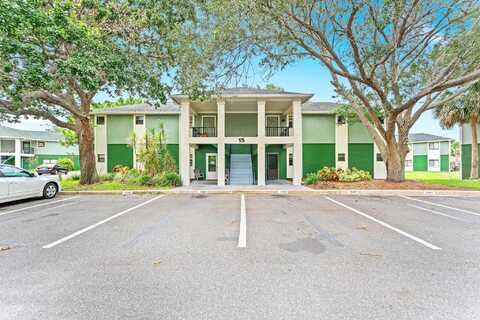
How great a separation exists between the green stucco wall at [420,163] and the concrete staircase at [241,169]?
30173 mm

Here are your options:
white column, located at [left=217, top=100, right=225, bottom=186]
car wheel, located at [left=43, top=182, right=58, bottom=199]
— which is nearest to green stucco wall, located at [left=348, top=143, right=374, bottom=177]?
white column, located at [left=217, top=100, right=225, bottom=186]

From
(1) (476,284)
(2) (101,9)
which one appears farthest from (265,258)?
(2) (101,9)

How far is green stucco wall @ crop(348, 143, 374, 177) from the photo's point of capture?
17734mm

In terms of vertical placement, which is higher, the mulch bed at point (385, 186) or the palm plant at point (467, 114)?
the palm plant at point (467, 114)

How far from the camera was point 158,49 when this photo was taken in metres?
12.0

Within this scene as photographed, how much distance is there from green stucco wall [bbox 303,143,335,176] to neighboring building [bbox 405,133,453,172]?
25.3 metres

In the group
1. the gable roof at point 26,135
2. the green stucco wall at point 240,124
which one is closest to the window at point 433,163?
the green stucco wall at point 240,124

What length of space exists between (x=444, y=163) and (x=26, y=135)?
5855cm

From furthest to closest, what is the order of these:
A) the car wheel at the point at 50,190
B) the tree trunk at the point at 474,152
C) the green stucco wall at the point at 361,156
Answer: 1. the green stucco wall at the point at 361,156
2. the tree trunk at the point at 474,152
3. the car wheel at the point at 50,190

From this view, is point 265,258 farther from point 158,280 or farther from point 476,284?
point 476,284

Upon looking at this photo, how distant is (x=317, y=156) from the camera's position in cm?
1791

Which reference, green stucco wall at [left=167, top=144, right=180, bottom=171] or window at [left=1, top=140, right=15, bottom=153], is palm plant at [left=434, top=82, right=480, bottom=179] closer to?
green stucco wall at [left=167, top=144, right=180, bottom=171]

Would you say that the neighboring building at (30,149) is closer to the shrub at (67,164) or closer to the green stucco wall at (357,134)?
the shrub at (67,164)

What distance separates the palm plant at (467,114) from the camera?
16562 mm
